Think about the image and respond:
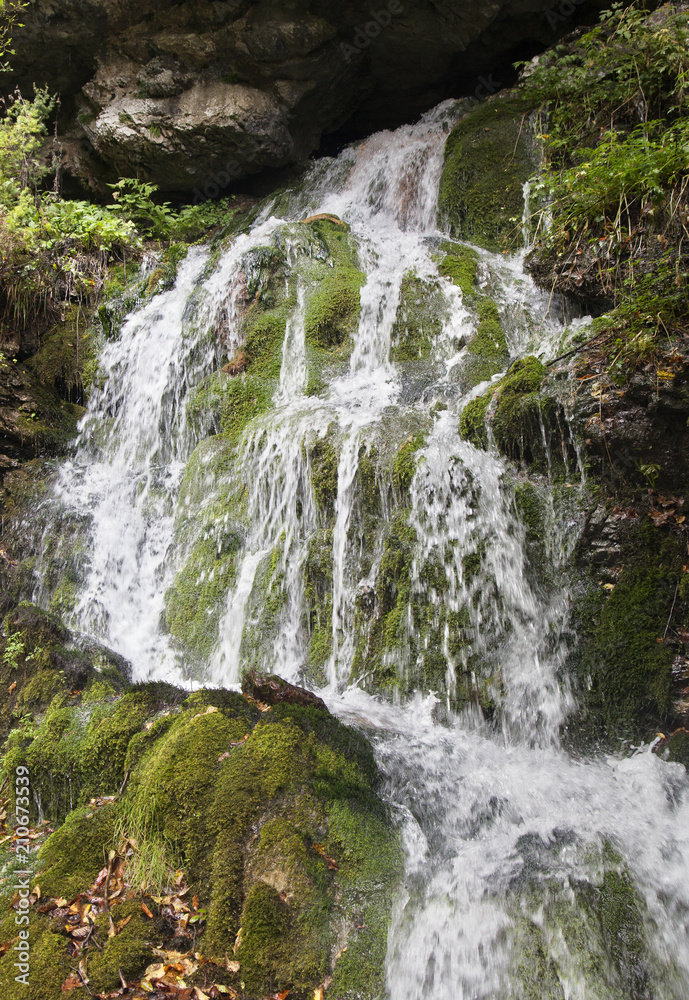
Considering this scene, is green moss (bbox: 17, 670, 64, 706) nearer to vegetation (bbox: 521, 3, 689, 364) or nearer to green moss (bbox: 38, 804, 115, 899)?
green moss (bbox: 38, 804, 115, 899)

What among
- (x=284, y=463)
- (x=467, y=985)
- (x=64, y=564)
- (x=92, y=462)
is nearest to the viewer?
(x=467, y=985)

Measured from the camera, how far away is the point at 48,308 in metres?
8.88

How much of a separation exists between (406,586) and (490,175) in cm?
657

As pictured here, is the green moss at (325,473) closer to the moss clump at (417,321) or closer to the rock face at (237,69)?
the moss clump at (417,321)

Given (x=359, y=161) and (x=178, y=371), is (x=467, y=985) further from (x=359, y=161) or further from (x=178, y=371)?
(x=359, y=161)

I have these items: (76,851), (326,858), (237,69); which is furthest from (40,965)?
(237,69)

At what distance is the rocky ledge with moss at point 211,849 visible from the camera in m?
2.84

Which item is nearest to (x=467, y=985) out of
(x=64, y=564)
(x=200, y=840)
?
(x=200, y=840)

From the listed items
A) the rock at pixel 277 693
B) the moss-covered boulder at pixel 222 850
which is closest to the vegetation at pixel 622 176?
the rock at pixel 277 693

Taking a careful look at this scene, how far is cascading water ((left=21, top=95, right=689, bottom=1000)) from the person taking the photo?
2.97 meters

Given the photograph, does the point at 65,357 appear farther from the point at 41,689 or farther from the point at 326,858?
the point at 326,858

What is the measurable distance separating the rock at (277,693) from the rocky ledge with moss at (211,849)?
1 centimetres

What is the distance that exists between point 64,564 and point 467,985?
5608 millimetres

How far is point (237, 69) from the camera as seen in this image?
1015 cm
